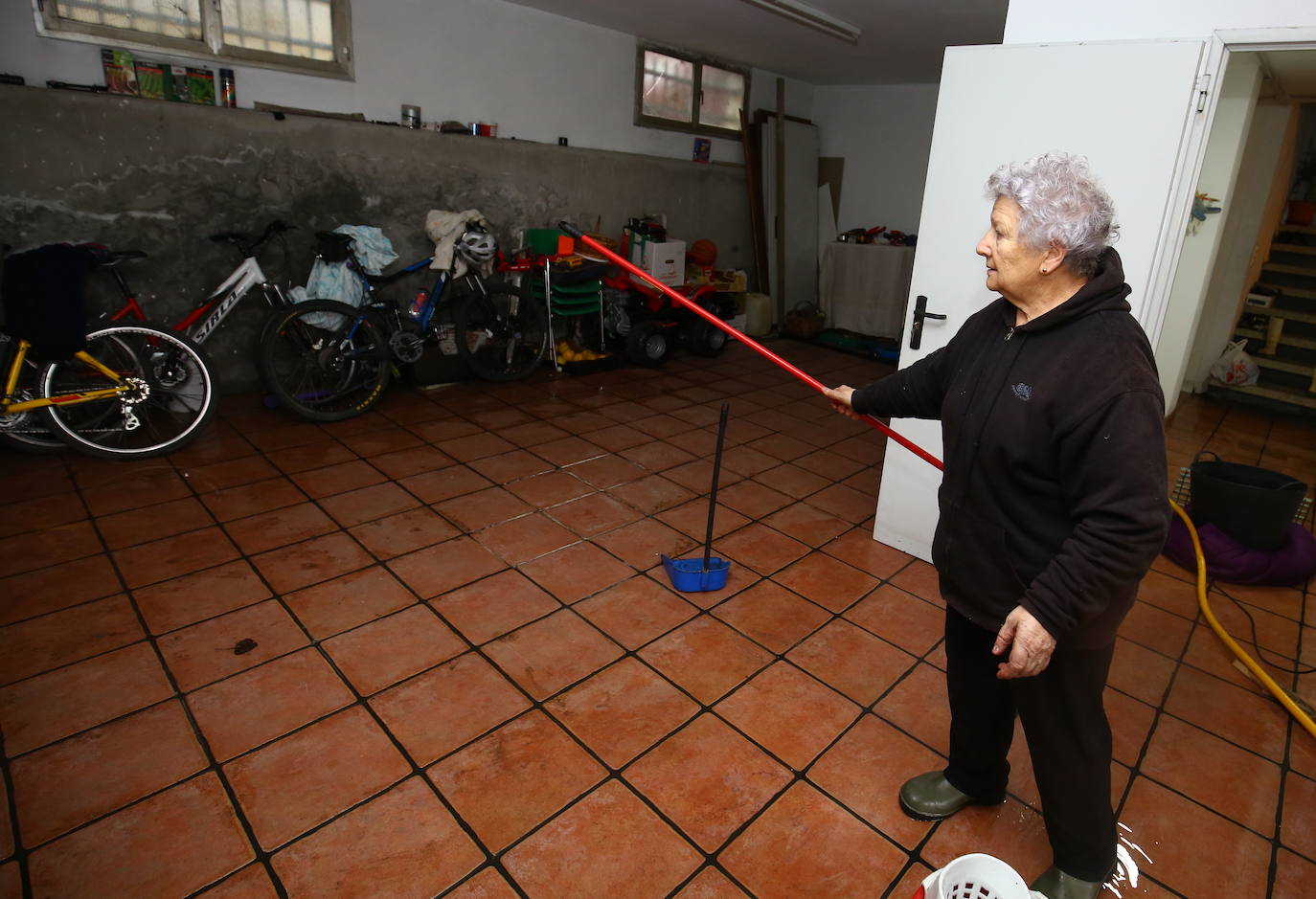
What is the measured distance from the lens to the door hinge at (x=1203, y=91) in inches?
84.0

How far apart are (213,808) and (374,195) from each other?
3892mm

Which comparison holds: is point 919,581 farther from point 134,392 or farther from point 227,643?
point 134,392

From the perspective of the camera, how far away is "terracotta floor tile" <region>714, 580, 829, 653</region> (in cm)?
249

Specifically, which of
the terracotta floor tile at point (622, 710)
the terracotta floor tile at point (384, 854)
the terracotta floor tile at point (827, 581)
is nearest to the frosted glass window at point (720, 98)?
the terracotta floor tile at point (827, 581)

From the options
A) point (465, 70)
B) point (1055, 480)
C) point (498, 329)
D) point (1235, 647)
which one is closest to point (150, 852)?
point (1055, 480)

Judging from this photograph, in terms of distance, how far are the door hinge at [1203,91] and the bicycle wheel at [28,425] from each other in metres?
4.67

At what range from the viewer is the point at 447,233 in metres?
4.73

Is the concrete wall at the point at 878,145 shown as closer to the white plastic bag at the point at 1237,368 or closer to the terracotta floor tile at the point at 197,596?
the white plastic bag at the point at 1237,368

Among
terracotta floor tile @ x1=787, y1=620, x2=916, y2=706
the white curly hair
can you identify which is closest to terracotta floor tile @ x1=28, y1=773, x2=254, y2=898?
terracotta floor tile @ x1=787, y1=620, x2=916, y2=706

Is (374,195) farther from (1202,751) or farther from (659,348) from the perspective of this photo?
(1202,751)

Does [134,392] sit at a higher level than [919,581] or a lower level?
higher

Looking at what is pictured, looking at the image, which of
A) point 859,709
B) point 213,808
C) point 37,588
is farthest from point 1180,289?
point 37,588

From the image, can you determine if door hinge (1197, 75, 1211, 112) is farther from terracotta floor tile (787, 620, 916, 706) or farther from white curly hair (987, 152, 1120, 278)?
terracotta floor tile (787, 620, 916, 706)

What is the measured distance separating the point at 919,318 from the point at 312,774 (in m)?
2.56
